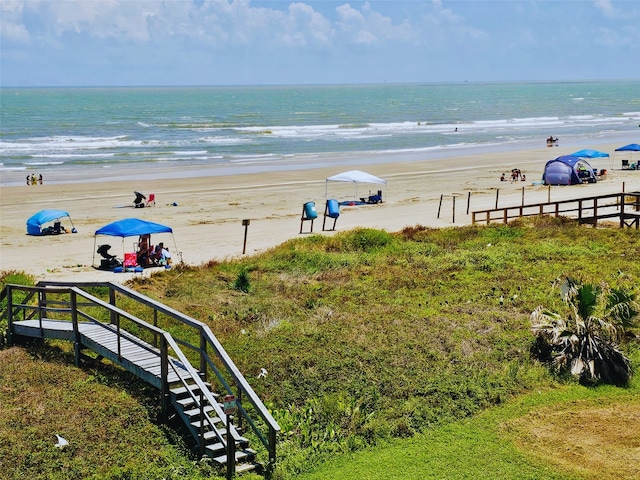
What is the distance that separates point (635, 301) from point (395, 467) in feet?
21.3

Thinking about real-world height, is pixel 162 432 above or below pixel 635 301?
below

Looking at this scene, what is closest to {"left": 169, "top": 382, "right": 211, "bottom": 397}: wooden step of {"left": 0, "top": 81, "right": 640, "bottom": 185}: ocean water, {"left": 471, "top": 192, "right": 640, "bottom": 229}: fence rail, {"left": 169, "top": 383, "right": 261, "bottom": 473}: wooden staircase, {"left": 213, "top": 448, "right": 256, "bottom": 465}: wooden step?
{"left": 169, "top": 383, "right": 261, "bottom": 473}: wooden staircase

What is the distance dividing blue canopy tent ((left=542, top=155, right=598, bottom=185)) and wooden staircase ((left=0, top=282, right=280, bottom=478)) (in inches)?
1169

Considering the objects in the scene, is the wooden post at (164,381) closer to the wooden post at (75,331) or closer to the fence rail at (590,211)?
the wooden post at (75,331)

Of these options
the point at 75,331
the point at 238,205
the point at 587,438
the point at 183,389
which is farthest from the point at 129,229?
the point at 587,438

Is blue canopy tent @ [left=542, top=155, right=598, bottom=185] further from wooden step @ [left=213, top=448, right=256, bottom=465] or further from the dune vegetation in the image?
wooden step @ [left=213, top=448, right=256, bottom=465]

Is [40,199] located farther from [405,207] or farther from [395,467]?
[395,467]

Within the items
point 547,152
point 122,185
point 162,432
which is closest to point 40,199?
point 122,185

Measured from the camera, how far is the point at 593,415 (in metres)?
11.4

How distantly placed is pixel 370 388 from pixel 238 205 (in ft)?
78.3

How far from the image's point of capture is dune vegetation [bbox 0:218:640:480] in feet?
32.6

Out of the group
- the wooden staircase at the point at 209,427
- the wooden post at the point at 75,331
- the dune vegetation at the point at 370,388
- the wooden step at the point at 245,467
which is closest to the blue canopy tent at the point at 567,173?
the dune vegetation at the point at 370,388

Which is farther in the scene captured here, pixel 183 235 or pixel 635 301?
pixel 183 235

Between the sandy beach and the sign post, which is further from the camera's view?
the sandy beach
